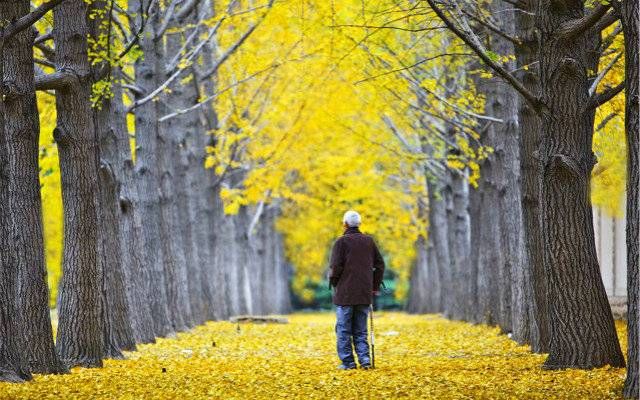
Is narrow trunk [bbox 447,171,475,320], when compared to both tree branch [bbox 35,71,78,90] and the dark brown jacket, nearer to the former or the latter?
the dark brown jacket

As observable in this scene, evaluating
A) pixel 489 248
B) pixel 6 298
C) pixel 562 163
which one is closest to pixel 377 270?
pixel 562 163

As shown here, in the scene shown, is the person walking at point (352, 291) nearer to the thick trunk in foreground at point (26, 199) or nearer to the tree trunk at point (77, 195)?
the tree trunk at point (77, 195)

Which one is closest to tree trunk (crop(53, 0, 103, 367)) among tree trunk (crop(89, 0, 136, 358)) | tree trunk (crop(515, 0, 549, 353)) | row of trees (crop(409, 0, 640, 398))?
tree trunk (crop(89, 0, 136, 358))

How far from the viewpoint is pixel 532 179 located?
15180 mm

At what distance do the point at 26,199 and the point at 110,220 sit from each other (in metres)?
4.14

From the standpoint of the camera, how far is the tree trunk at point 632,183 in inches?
367

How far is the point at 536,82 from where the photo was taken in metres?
15.0

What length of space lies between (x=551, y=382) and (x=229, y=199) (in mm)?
23783

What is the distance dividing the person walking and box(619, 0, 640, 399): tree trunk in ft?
16.2

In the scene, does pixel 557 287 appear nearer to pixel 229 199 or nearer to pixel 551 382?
pixel 551 382

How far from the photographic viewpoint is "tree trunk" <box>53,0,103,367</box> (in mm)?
13758

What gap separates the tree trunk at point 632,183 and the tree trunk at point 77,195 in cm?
715

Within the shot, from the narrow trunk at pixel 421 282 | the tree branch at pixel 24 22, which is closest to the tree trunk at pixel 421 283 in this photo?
the narrow trunk at pixel 421 282

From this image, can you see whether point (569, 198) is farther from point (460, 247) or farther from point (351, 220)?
point (460, 247)
